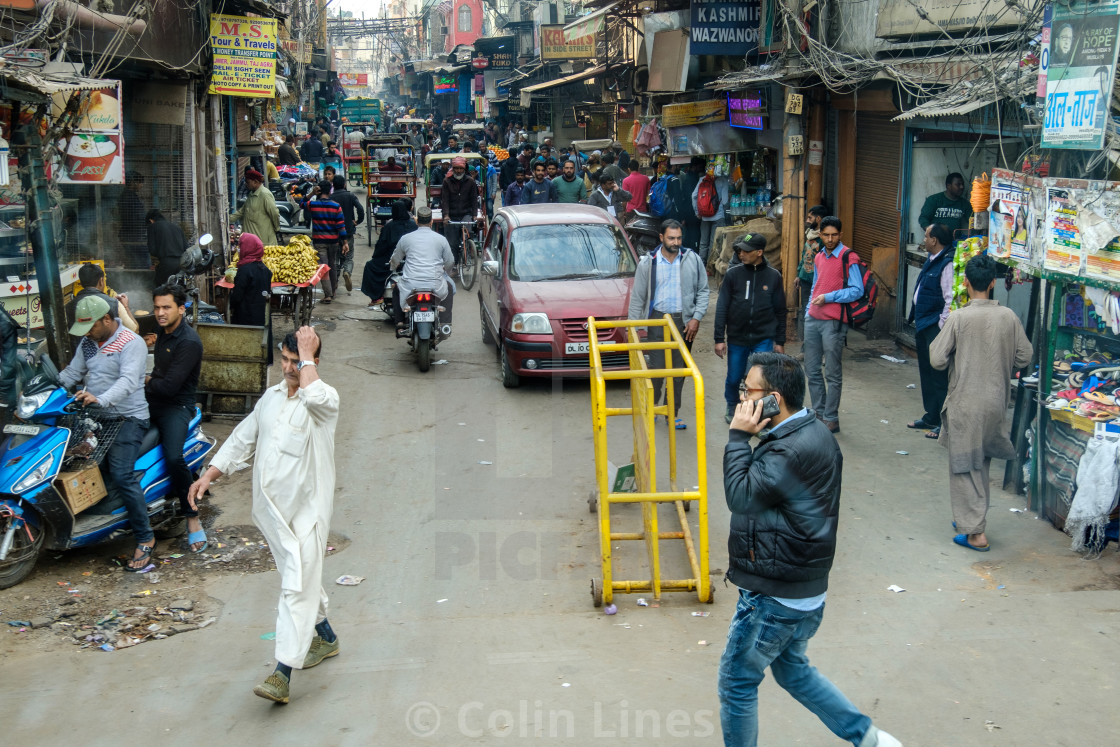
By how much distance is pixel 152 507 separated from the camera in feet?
22.4

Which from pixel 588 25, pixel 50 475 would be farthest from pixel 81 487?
pixel 588 25

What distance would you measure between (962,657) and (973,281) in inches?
98.5

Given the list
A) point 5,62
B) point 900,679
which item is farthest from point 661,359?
point 5,62

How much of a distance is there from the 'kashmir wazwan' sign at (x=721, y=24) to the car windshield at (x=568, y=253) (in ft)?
15.1

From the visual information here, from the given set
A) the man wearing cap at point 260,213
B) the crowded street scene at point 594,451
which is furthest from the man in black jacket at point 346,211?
the crowded street scene at point 594,451

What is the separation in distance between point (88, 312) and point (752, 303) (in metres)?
5.15

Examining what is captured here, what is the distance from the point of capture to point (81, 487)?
21.0 feet

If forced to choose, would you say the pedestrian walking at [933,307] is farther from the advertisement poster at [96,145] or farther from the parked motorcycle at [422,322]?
the advertisement poster at [96,145]

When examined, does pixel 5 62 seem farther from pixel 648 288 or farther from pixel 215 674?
pixel 648 288

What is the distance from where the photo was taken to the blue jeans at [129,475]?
6.51m

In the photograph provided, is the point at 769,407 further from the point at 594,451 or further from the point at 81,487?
the point at 81,487

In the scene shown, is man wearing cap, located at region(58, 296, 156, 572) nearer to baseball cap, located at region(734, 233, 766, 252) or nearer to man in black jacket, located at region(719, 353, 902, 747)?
man in black jacket, located at region(719, 353, 902, 747)

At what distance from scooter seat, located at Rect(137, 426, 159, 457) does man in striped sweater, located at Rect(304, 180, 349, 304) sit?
8894mm

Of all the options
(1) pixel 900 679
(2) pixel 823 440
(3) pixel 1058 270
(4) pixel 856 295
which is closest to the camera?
(2) pixel 823 440
